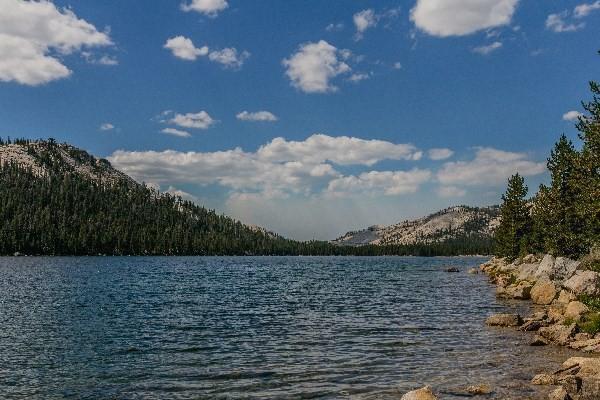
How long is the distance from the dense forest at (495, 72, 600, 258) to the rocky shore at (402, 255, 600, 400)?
4767mm

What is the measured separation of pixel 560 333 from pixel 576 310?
5.14 m

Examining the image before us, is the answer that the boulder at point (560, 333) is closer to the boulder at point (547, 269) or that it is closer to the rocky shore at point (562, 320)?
the rocky shore at point (562, 320)

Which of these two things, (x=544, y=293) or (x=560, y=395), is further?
(x=544, y=293)

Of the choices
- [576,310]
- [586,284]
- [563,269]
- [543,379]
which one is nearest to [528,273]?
[563,269]

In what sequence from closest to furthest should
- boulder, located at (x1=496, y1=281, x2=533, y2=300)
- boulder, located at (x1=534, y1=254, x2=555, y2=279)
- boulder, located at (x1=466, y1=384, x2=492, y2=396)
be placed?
boulder, located at (x1=466, y1=384, x2=492, y2=396) < boulder, located at (x1=496, y1=281, x2=533, y2=300) < boulder, located at (x1=534, y1=254, x2=555, y2=279)

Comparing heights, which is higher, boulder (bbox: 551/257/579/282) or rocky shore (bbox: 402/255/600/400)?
boulder (bbox: 551/257/579/282)

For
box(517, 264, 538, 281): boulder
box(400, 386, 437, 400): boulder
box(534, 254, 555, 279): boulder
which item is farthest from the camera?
box(517, 264, 538, 281): boulder

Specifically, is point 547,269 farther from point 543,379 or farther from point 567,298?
point 543,379

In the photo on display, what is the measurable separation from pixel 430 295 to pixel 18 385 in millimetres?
50721

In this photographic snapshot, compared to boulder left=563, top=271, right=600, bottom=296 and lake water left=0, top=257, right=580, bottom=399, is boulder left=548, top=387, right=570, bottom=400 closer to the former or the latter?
lake water left=0, top=257, right=580, bottom=399

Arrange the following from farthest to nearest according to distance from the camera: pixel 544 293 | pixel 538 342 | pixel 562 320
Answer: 1. pixel 544 293
2. pixel 562 320
3. pixel 538 342

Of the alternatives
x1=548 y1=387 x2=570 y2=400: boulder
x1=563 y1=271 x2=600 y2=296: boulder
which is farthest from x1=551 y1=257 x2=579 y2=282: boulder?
x1=548 y1=387 x2=570 y2=400: boulder

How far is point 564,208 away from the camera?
68.9 m

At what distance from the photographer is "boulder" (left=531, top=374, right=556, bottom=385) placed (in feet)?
66.6
